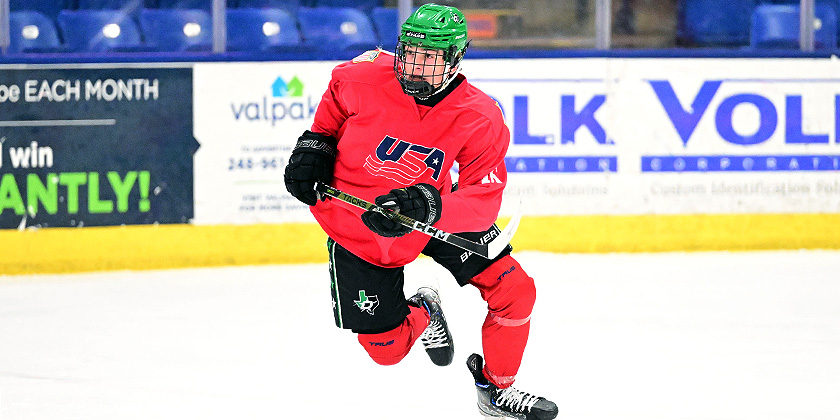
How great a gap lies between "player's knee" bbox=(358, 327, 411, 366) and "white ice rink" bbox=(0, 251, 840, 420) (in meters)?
0.11

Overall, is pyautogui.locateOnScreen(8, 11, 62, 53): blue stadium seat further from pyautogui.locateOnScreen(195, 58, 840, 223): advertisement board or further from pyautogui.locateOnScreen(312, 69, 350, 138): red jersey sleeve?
pyautogui.locateOnScreen(312, 69, 350, 138): red jersey sleeve

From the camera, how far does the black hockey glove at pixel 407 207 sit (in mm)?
2434

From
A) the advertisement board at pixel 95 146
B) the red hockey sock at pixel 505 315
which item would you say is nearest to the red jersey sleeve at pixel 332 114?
the red hockey sock at pixel 505 315

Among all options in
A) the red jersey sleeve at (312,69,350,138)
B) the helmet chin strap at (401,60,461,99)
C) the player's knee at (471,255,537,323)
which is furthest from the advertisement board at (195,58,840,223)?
the helmet chin strap at (401,60,461,99)

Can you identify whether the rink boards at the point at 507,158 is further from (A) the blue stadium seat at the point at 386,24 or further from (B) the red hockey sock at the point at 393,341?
(B) the red hockey sock at the point at 393,341

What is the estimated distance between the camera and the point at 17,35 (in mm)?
5145

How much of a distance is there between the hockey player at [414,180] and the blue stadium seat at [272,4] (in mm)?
2788

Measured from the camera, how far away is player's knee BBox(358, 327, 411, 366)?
2.92 meters

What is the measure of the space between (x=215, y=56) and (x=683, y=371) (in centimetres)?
292

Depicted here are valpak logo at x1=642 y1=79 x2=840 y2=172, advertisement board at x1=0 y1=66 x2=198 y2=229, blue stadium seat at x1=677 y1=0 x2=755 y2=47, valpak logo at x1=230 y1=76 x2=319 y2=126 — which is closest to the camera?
advertisement board at x1=0 y1=66 x2=198 y2=229

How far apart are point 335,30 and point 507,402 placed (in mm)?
3192

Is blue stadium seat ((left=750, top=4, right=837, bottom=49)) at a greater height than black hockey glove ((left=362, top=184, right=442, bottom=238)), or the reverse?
blue stadium seat ((left=750, top=4, right=837, bottom=49))

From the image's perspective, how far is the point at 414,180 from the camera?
267 cm

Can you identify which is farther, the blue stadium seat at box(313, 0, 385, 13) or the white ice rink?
the blue stadium seat at box(313, 0, 385, 13)
